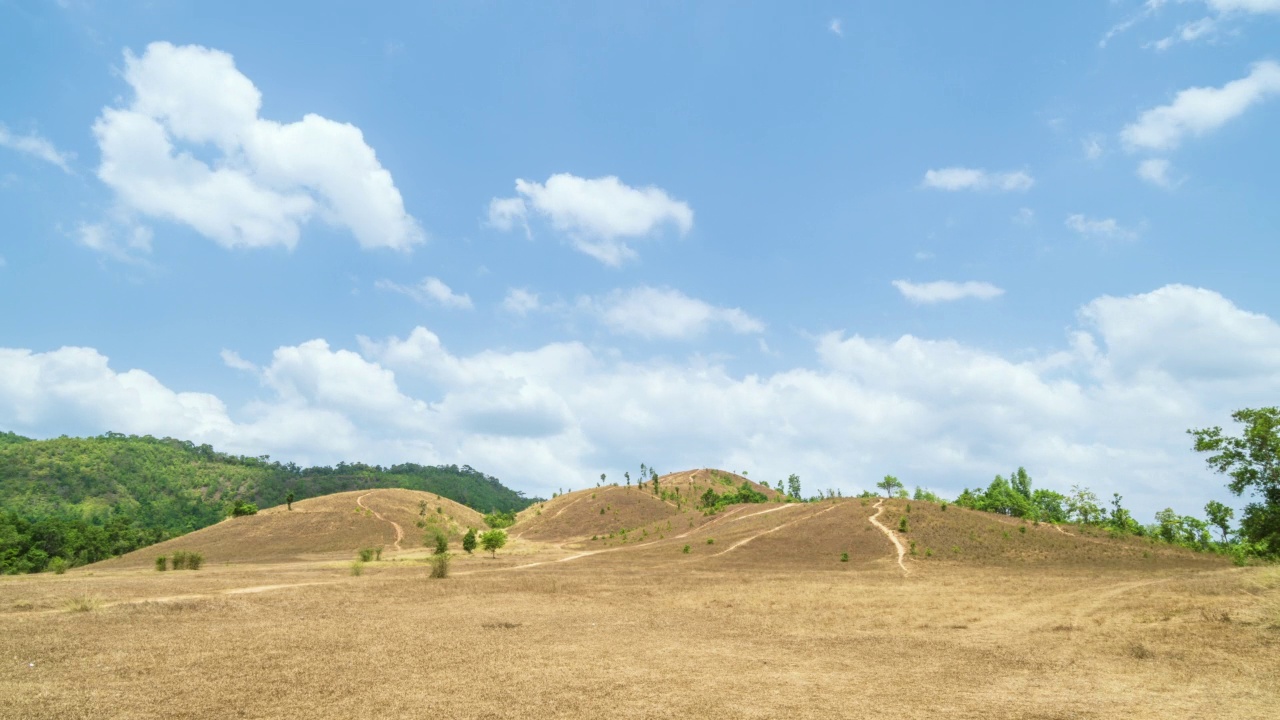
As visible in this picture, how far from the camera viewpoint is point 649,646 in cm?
2059

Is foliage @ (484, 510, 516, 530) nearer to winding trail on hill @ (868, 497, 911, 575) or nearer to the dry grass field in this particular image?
winding trail on hill @ (868, 497, 911, 575)

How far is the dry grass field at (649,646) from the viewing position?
44.8 ft

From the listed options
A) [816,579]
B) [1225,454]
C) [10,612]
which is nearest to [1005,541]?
[1225,454]

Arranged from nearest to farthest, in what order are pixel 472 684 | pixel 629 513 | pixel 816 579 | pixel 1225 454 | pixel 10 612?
1. pixel 472 684
2. pixel 10 612
3. pixel 1225 454
4. pixel 816 579
5. pixel 629 513

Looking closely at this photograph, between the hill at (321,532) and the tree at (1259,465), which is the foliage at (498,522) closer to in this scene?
the hill at (321,532)

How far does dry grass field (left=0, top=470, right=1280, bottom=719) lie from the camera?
1364 centimetres

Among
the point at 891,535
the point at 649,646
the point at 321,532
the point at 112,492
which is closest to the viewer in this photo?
the point at 649,646

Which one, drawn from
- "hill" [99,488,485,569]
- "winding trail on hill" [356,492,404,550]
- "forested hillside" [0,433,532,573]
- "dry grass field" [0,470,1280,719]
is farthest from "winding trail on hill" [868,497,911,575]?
"forested hillside" [0,433,532,573]

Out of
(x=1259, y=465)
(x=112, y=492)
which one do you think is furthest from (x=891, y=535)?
(x=112, y=492)

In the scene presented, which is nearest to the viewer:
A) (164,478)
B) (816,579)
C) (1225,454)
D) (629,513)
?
(1225,454)

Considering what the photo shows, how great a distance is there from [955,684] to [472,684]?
12.8 meters

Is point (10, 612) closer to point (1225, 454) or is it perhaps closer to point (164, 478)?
point (1225, 454)

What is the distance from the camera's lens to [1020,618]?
1062 inches

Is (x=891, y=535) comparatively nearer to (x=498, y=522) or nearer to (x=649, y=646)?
(x=649, y=646)
